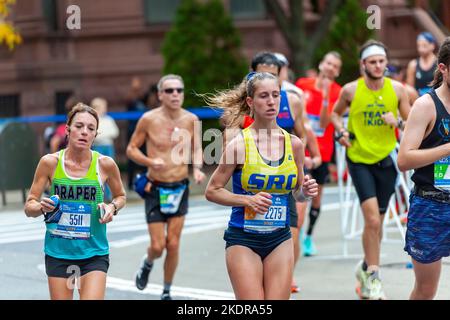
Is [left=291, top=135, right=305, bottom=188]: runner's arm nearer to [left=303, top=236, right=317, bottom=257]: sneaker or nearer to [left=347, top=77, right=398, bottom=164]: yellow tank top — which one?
[left=347, top=77, right=398, bottom=164]: yellow tank top

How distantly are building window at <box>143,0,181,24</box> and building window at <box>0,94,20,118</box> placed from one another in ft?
11.6

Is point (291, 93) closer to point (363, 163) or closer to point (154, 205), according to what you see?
point (363, 163)

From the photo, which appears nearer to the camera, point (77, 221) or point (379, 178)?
point (77, 221)

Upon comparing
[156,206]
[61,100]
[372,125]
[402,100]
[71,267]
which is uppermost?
[402,100]

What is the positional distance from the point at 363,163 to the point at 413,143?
3.35m

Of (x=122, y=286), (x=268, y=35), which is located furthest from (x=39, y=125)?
(x=122, y=286)

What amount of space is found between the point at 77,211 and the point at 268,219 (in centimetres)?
122

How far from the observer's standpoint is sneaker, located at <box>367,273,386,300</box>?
395 inches

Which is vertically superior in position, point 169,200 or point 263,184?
point 263,184

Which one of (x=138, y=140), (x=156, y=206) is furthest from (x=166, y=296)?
(x=138, y=140)

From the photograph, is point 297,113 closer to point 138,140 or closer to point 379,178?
point 379,178

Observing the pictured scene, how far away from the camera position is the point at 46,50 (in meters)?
24.9

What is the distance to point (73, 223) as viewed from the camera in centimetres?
741

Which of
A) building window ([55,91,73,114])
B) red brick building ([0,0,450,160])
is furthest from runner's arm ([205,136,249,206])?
building window ([55,91,73,114])
